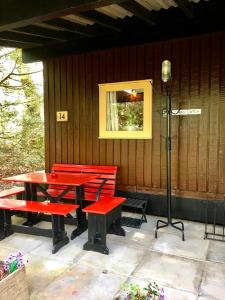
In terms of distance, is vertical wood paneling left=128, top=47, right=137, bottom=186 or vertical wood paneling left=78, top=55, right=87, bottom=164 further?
vertical wood paneling left=78, top=55, right=87, bottom=164

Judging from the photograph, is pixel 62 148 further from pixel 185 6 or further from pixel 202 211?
pixel 185 6

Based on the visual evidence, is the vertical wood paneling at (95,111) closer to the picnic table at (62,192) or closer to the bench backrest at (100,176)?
the bench backrest at (100,176)

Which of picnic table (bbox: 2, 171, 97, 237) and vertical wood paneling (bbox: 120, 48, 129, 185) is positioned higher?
vertical wood paneling (bbox: 120, 48, 129, 185)

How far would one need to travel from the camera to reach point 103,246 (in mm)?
3262

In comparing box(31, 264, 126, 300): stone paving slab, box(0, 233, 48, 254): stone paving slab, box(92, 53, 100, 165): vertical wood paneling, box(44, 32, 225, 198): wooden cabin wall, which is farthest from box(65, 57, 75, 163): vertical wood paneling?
box(31, 264, 126, 300): stone paving slab

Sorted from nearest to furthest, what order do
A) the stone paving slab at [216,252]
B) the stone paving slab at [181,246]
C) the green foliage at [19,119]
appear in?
the stone paving slab at [216,252] → the stone paving slab at [181,246] → the green foliage at [19,119]

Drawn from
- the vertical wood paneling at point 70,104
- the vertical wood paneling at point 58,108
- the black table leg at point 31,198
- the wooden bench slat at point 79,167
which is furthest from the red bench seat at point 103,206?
the vertical wood paneling at point 58,108

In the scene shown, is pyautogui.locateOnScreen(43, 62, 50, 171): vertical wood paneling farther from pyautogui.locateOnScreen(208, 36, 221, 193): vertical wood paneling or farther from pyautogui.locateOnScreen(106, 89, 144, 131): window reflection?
pyautogui.locateOnScreen(208, 36, 221, 193): vertical wood paneling

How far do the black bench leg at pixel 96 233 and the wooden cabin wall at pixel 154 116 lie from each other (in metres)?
1.55

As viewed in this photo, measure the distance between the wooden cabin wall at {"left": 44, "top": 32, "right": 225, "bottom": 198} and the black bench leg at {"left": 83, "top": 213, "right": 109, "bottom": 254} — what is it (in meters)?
1.55

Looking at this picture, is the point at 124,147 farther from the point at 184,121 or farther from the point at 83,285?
the point at 83,285

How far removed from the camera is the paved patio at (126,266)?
2.47 metres

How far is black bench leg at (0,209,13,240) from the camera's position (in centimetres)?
369

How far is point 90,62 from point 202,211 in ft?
10.6
